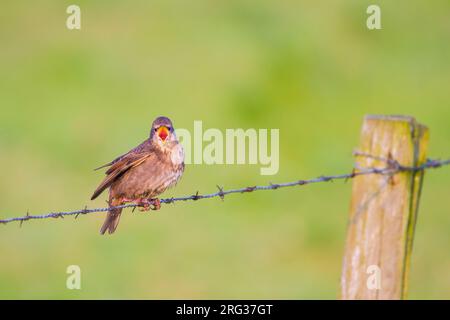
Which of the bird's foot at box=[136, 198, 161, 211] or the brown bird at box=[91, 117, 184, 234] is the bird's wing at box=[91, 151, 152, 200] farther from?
the bird's foot at box=[136, 198, 161, 211]

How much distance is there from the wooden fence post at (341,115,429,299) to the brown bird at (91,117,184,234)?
2.89 m

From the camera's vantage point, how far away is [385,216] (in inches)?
223

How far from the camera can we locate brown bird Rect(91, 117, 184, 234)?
8.40 m

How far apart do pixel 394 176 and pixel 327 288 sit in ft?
30.1

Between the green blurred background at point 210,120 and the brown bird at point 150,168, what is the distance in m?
5.63

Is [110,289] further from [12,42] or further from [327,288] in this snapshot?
[12,42]

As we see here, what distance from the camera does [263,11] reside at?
24000 mm

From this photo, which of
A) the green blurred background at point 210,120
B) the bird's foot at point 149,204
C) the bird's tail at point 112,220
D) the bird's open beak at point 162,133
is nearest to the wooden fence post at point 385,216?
the bird's foot at point 149,204

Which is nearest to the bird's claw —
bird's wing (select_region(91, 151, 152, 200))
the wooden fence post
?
bird's wing (select_region(91, 151, 152, 200))

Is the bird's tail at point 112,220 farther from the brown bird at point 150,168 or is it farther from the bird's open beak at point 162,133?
the bird's open beak at point 162,133

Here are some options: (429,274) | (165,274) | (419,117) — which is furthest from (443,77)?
(165,274)

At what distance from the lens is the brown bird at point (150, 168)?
8.40 metres

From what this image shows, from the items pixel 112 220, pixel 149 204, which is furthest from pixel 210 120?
pixel 149 204

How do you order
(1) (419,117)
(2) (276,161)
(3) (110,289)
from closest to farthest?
1. (3) (110,289)
2. (2) (276,161)
3. (1) (419,117)
